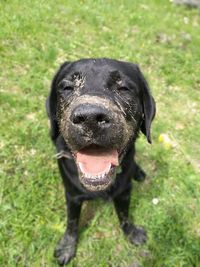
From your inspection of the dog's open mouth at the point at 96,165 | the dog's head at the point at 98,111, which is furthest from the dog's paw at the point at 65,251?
the dog's open mouth at the point at 96,165

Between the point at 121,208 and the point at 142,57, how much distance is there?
3.05 meters

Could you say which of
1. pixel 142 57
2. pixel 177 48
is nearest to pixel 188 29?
pixel 177 48

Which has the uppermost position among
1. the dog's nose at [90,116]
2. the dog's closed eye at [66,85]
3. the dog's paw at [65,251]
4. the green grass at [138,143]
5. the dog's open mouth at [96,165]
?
the dog's nose at [90,116]

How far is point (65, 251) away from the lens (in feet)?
11.2

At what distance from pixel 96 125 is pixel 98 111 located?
90 millimetres

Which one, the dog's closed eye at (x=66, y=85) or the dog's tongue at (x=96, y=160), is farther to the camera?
the dog's closed eye at (x=66, y=85)

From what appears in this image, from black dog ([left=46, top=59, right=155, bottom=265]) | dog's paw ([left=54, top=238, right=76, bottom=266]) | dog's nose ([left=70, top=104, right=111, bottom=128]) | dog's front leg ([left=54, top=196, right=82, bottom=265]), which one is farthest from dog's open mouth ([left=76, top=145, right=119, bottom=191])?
dog's paw ([left=54, top=238, right=76, bottom=266])

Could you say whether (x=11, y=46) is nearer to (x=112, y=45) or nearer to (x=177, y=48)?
(x=112, y=45)

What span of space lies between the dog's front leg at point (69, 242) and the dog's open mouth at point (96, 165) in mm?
885

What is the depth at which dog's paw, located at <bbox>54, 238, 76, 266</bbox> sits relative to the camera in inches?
133

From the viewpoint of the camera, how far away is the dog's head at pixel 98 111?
2.24 metres

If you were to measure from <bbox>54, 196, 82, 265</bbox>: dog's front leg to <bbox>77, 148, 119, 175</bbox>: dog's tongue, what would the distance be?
896 mm

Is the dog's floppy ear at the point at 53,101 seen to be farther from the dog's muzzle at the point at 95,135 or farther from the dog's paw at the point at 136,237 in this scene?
the dog's paw at the point at 136,237

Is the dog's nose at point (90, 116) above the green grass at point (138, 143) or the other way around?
above
